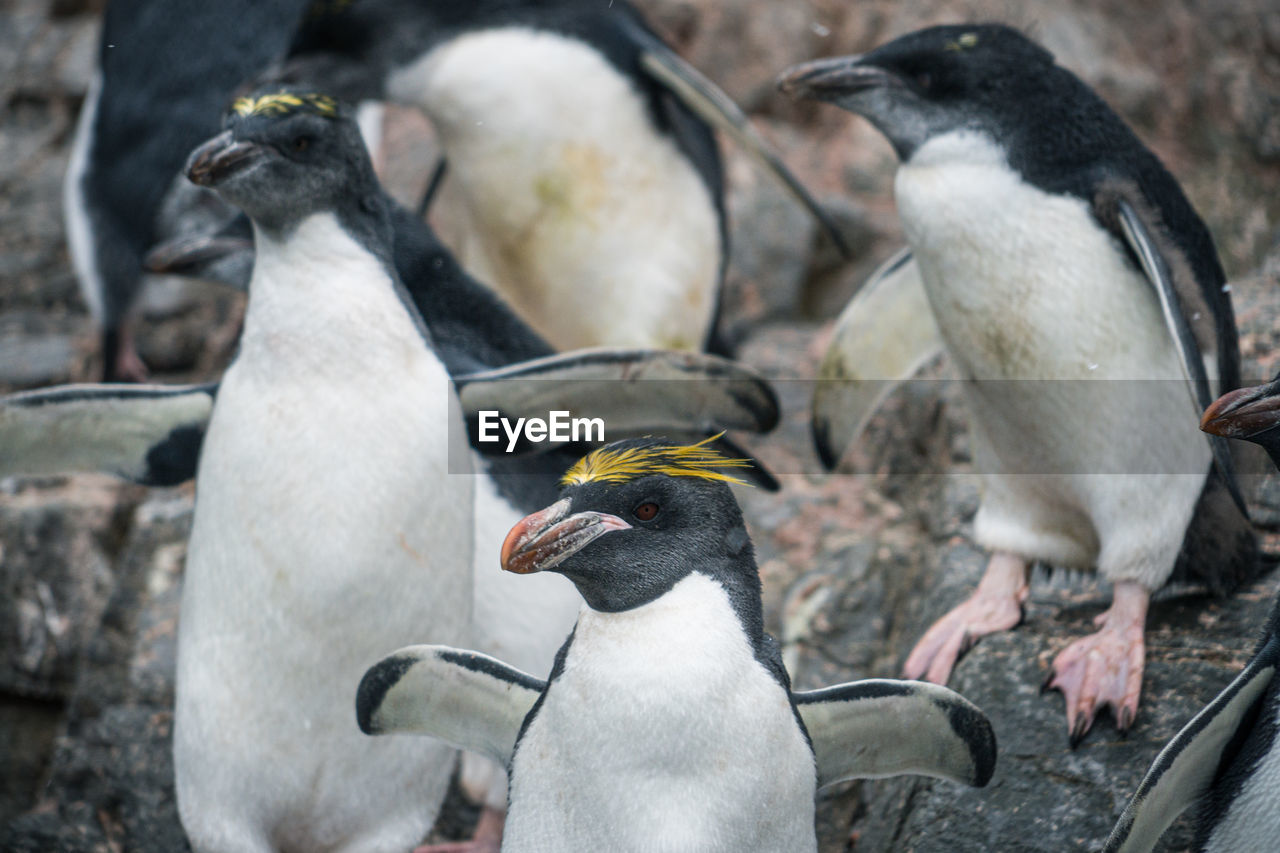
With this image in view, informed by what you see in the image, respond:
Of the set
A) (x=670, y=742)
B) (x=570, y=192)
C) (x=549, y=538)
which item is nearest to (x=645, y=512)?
(x=549, y=538)

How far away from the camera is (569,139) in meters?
3.15

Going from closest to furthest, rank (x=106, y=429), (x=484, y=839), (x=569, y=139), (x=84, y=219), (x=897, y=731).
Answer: (x=897, y=731) < (x=106, y=429) < (x=484, y=839) < (x=569, y=139) < (x=84, y=219)

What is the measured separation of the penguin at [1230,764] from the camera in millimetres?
1626

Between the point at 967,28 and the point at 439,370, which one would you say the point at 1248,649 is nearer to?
the point at 967,28

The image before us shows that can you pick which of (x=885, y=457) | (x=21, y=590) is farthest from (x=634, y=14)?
(x=21, y=590)

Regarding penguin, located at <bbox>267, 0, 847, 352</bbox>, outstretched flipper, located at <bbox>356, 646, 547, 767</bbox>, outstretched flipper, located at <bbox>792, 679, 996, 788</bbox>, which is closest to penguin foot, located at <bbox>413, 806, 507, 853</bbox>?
outstretched flipper, located at <bbox>356, 646, 547, 767</bbox>

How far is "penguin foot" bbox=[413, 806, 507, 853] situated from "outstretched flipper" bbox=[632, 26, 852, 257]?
5.12 feet

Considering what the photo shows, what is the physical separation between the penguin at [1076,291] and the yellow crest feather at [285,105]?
0.90 meters

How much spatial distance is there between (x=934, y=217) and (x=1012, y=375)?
30 cm

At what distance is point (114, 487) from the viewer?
343 cm

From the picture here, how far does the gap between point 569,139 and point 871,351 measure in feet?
3.12

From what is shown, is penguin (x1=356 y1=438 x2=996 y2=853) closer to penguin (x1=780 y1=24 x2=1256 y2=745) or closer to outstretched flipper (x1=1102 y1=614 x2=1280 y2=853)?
outstretched flipper (x1=1102 y1=614 x2=1280 y2=853)

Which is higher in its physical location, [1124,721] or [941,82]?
[941,82]

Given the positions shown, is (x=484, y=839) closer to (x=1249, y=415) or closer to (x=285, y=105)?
(x=285, y=105)
